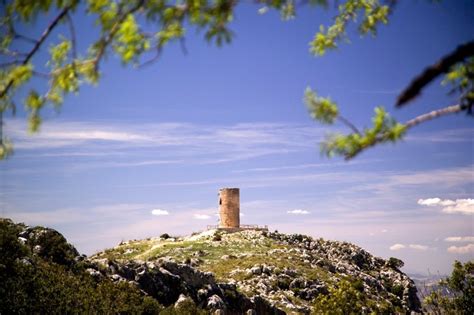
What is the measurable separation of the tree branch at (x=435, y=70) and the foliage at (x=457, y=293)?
1409 inches

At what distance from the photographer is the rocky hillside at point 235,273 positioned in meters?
31.9

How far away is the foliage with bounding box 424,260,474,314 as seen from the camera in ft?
116

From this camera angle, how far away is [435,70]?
5.07m

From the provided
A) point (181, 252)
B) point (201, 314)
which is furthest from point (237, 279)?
point (201, 314)

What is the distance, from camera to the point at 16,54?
5.73m

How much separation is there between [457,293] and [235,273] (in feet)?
73.7

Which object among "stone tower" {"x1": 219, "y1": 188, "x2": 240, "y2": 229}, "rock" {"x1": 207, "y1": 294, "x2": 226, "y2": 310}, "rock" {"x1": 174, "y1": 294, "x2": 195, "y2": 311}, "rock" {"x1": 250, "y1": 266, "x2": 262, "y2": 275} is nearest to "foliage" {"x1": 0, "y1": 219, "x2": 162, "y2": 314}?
"rock" {"x1": 174, "y1": 294, "x2": 195, "y2": 311}

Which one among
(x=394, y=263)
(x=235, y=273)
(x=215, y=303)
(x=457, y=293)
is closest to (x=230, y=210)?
(x=235, y=273)

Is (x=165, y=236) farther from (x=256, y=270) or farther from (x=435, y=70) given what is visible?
(x=435, y=70)

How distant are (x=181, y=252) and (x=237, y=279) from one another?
12.7m

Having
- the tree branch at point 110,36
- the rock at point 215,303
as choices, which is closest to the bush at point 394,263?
the rock at point 215,303

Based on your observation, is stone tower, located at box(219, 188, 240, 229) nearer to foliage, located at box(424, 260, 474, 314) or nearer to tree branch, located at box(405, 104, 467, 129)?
foliage, located at box(424, 260, 474, 314)

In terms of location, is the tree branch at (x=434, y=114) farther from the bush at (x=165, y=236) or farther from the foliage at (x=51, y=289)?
the bush at (x=165, y=236)

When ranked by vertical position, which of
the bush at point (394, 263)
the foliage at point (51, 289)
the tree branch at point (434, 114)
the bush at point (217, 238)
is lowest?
the bush at point (394, 263)
